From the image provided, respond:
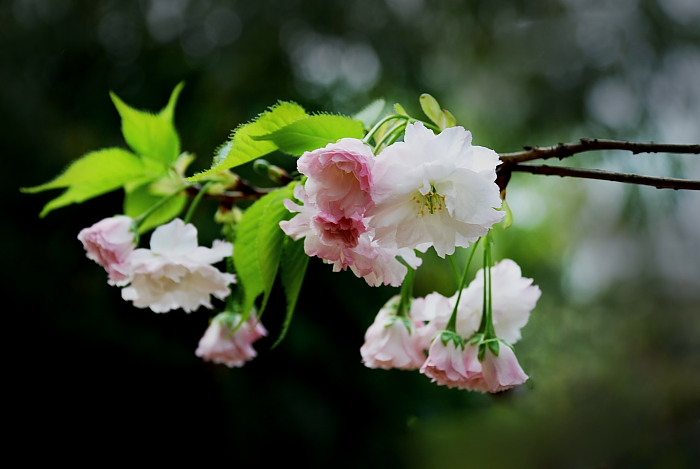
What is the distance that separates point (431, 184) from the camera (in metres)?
0.26

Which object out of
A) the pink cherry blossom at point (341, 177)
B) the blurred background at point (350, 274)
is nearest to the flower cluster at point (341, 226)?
the pink cherry blossom at point (341, 177)

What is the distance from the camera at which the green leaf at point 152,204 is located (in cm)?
46

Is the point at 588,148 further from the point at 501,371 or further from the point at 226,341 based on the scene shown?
the point at 226,341

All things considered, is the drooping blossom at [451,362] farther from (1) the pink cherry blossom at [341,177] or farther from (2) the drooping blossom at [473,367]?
(1) the pink cherry blossom at [341,177]

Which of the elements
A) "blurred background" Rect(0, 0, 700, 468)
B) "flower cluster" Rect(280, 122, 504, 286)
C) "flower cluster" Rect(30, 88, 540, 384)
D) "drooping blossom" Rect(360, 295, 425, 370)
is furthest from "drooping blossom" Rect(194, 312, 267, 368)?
"blurred background" Rect(0, 0, 700, 468)

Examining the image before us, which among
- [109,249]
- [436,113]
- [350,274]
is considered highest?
[350,274]

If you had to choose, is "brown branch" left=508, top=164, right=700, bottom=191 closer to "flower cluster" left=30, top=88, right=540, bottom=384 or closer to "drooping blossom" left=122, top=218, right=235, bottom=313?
"flower cluster" left=30, top=88, right=540, bottom=384

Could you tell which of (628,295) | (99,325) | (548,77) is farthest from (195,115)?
(628,295)

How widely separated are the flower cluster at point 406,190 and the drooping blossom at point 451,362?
9 centimetres

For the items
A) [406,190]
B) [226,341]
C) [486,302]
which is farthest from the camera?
[226,341]

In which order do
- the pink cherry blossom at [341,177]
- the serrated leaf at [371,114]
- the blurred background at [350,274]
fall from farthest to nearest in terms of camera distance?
the blurred background at [350,274], the serrated leaf at [371,114], the pink cherry blossom at [341,177]

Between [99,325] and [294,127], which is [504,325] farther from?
[99,325]

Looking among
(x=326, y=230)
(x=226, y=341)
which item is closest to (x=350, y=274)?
(x=226, y=341)

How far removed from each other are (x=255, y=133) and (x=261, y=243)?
0.18 ft
